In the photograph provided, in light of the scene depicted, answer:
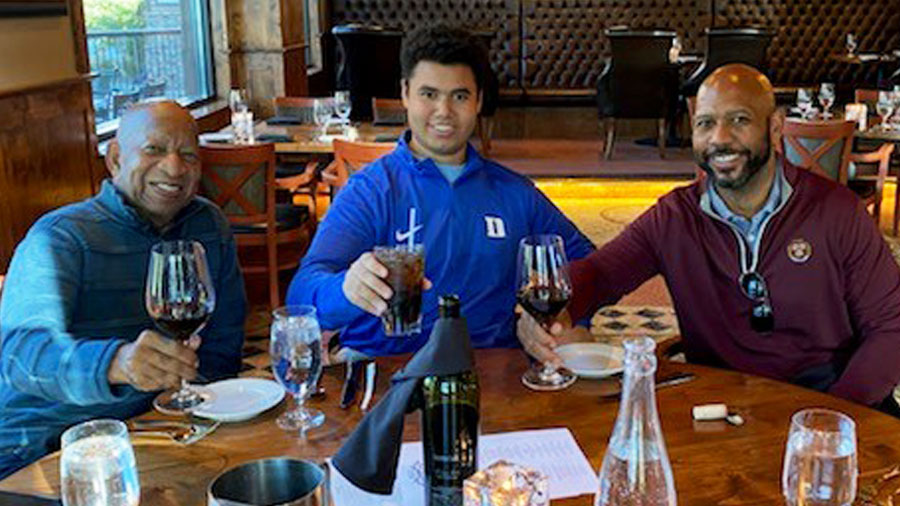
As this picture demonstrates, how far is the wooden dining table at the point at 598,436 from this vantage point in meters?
1.42

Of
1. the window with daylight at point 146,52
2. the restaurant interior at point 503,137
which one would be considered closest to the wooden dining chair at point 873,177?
the restaurant interior at point 503,137

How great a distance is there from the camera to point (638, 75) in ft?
29.4

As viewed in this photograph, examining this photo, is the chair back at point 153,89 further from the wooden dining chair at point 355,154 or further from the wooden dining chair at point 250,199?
the wooden dining chair at point 355,154

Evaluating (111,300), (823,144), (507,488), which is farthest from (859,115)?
(507,488)

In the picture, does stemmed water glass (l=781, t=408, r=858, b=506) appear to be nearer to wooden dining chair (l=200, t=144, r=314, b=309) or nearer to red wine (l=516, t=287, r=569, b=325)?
red wine (l=516, t=287, r=569, b=325)

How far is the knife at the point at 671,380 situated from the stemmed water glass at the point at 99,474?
0.89m

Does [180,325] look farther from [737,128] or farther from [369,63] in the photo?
[369,63]

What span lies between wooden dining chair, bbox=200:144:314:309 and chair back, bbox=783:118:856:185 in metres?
2.85

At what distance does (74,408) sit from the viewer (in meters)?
2.03

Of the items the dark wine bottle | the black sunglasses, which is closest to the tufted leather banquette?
the black sunglasses

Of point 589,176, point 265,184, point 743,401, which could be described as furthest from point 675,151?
point 743,401

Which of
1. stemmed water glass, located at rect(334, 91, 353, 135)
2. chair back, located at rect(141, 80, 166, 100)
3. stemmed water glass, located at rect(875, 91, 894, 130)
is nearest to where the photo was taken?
stemmed water glass, located at rect(334, 91, 353, 135)

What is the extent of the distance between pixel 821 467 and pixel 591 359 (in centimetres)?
76

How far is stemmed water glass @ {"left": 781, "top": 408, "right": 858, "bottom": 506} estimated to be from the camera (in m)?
1.16
